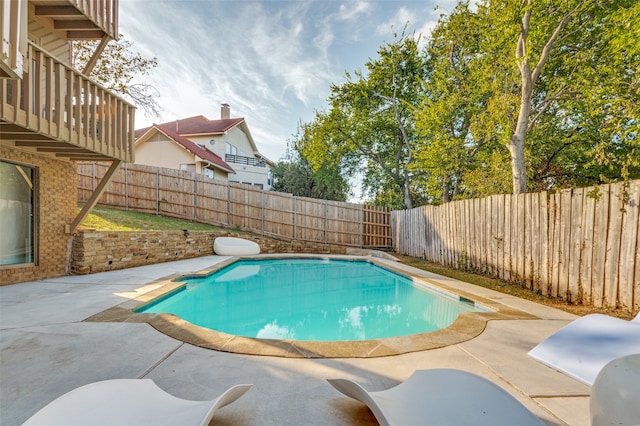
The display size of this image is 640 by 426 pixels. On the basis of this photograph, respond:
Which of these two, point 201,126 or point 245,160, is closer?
point 201,126

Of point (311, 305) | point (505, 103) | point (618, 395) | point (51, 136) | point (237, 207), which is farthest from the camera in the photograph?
point (237, 207)

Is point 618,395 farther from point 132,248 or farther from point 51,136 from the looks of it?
point 132,248

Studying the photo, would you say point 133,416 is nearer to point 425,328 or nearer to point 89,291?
point 425,328

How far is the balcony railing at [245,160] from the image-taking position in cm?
2042

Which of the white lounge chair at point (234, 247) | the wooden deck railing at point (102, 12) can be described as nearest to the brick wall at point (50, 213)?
the wooden deck railing at point (102, 12)

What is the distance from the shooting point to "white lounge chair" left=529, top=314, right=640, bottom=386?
7.21ft

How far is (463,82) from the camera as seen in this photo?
1063 centimetres

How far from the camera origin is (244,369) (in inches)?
85.6

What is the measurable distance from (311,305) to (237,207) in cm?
787

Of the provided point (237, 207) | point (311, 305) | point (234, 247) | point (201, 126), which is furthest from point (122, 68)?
point (311, 305)

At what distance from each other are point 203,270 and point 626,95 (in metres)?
9.08

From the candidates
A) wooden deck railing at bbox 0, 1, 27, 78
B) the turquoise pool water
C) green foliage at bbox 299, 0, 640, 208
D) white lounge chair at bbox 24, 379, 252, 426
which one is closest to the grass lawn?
the turquoise pool water

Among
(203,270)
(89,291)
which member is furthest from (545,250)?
(89,291)

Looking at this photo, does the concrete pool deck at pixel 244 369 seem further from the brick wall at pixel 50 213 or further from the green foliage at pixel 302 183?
the green foliage at pixel 302 183
